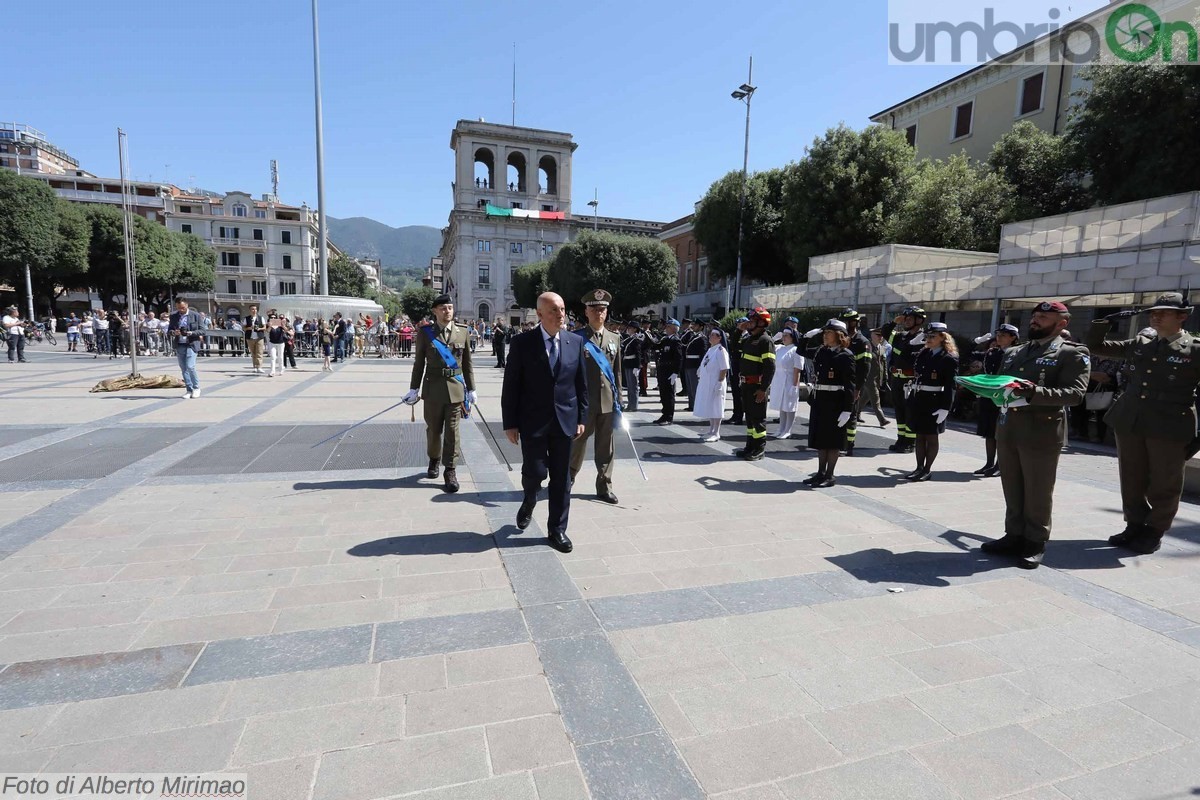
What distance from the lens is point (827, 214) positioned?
2800cm

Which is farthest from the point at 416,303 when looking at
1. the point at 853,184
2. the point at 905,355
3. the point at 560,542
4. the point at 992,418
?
the point at 560,542

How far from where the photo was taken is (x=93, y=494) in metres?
5.55

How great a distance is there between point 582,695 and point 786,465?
5.45m

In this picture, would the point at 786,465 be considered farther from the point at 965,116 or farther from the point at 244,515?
the point at 965,116

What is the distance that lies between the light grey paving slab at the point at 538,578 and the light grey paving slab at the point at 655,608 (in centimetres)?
25

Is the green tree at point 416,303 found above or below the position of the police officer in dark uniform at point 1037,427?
above

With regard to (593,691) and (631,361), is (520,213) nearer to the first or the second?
(631,361)

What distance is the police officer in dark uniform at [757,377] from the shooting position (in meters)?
7.73

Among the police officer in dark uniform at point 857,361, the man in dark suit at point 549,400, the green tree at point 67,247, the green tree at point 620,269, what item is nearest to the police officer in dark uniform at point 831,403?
the police officer in dark uniform at point 857,361

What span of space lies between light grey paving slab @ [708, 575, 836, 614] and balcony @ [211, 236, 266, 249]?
8708 centimetres

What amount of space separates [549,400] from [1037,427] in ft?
11.3

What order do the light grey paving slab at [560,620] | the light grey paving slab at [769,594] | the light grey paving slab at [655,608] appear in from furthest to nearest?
the light grey paving slab at [769,594] → the light grey paving slab at [655,608] → the light grey paving slab at [560,620]

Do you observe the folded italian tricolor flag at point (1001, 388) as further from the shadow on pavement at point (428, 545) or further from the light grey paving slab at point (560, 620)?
the shadow on pavement at point (428, 545)

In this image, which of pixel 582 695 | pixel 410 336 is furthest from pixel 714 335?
pixel 410 336
